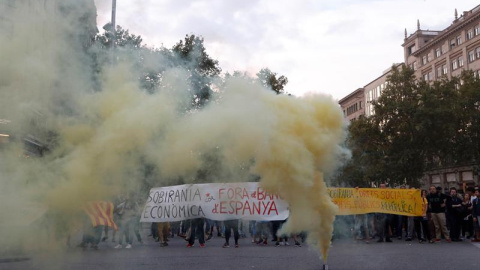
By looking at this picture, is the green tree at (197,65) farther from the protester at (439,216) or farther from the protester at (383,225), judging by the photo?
the protester at (439,216)

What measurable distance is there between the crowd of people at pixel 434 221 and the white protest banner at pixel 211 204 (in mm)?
4445

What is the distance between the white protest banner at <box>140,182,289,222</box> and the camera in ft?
42.3

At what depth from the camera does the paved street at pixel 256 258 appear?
9.91 metres

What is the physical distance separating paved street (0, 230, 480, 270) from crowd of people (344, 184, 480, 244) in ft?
8.84

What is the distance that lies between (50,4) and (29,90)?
6.36 ft

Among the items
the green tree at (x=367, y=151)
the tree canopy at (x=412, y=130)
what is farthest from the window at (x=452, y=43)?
the green tree at (x=367, y=151)

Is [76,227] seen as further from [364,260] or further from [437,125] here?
Result: [437,125]

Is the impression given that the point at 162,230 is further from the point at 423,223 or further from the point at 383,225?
the point at 423,223

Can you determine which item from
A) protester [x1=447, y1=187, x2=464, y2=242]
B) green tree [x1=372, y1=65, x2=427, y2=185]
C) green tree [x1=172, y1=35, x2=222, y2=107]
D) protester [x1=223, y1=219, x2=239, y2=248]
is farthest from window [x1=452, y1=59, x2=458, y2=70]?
green tree [x1=172, y1=35, x2=222, y2=107]

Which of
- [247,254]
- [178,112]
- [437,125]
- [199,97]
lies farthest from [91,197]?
[437,125]

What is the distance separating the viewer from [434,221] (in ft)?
55.8

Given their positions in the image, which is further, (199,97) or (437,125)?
(437,125)

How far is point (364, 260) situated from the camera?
10.9 metres

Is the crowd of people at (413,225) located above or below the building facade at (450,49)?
below
